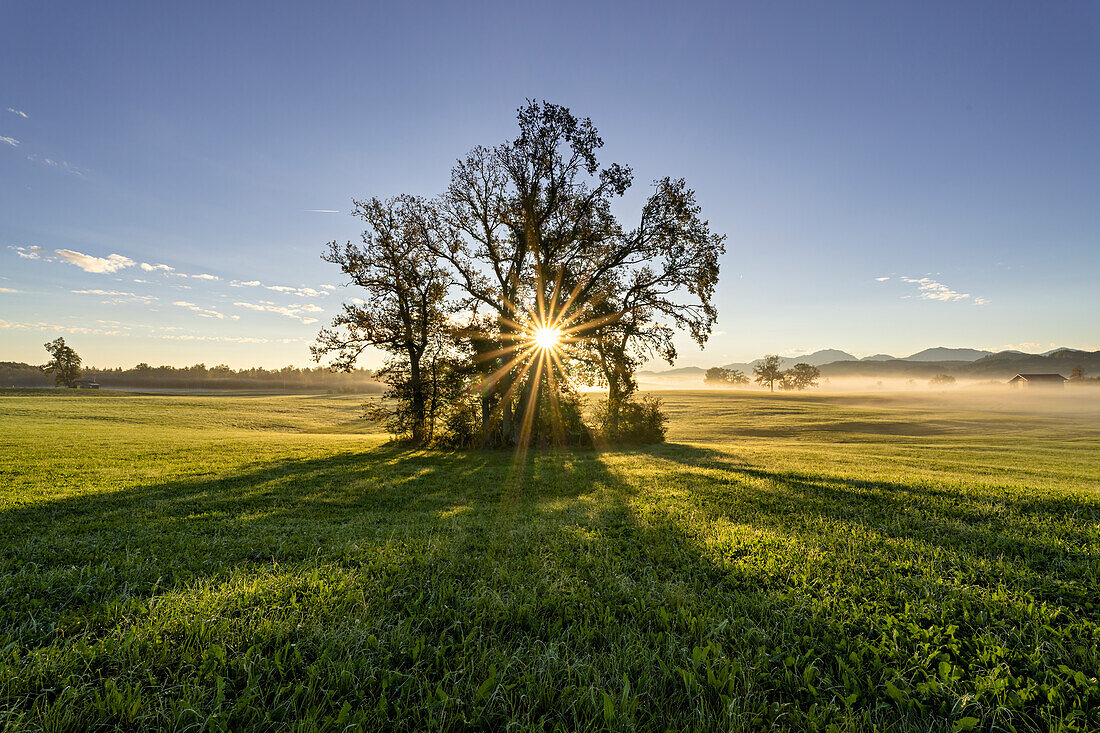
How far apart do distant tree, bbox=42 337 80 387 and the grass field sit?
113941 millimetres

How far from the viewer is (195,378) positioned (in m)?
120

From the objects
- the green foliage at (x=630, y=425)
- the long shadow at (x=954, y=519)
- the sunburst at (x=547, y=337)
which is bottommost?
the green foliage at (x=630, y=425)

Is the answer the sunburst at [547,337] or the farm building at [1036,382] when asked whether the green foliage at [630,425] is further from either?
the farm building at [1036,382]

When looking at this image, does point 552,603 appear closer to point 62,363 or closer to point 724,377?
point 62,363

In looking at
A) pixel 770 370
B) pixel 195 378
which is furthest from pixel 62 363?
pixel 770 370

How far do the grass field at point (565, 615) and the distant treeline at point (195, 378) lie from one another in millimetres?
105814

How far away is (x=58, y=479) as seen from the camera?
12102 millimetres

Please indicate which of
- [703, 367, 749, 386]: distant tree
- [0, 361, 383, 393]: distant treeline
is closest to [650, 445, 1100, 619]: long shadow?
[0, 361, 383, 393]: distant treeline

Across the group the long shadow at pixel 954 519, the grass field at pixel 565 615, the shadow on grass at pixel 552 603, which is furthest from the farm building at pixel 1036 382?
the shadow on grass at pixel 552 603

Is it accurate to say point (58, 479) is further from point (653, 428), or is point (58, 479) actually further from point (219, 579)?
point (653, 428)

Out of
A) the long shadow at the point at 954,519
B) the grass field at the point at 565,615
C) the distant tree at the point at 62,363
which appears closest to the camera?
the grass field at the point at 565,615

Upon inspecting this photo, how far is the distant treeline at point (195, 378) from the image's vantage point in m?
108

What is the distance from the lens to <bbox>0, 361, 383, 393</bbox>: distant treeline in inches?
4264

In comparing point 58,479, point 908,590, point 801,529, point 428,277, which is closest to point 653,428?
point 428,277
